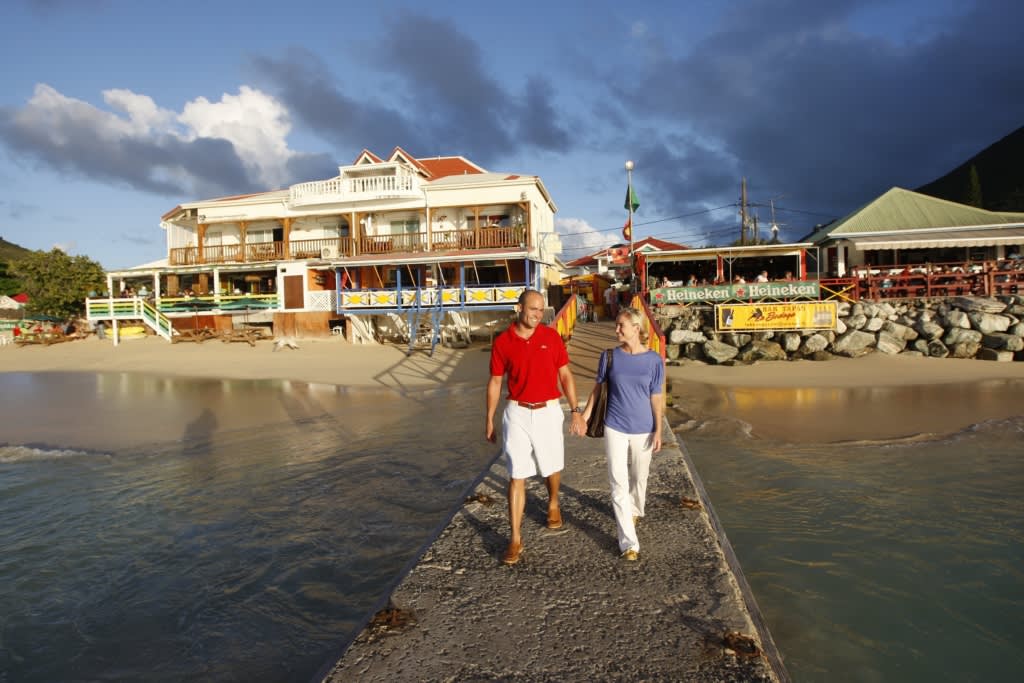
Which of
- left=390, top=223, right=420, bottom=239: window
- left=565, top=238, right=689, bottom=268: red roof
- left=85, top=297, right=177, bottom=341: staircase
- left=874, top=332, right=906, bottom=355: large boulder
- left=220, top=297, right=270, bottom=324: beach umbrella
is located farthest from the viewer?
left=565, top=238, right=689, bottom=268: red roof

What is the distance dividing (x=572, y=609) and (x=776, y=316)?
1695 centimetres

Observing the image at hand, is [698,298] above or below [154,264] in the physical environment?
below

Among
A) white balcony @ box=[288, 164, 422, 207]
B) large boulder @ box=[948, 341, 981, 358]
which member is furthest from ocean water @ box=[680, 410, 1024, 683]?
Answer: white balcony @ box=[288, 164, 422, 207]

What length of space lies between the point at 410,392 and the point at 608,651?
1258 cm

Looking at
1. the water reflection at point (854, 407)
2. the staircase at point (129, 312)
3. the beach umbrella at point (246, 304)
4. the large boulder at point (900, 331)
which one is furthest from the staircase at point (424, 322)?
the large boulder at point (900, 331)

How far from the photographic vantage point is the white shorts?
410 cm

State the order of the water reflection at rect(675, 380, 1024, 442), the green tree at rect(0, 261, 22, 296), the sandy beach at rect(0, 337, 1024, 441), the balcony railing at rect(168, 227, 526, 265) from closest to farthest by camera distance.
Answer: the water reflection at rect(675, 380, 1024, 442)
the sandy beach at rect(0, 337, 1024, 441)
the balcony railing at rect(168, 227, 526, 265)
the green tree at rect(0, 261, 22, 296)

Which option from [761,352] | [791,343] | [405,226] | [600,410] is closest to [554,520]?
[600,410]

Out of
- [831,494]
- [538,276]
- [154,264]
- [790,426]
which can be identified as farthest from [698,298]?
[154,264]

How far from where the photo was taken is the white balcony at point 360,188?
26.4 m

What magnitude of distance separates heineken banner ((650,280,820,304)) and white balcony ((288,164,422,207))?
12.3 m

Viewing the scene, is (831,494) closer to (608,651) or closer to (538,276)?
(608,651)

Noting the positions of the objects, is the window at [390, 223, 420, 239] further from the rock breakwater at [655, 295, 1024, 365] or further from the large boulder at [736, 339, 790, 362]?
the large boulder at [736, 339, 790, 362]

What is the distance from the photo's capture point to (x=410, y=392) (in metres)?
15.2
